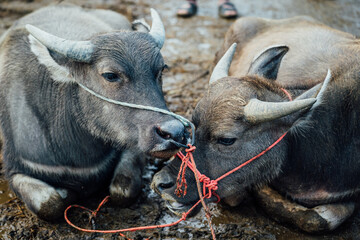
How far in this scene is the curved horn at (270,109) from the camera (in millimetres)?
3111

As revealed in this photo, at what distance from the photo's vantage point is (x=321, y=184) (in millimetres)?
3816

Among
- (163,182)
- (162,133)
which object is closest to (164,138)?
(162,133)

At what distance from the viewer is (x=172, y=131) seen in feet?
10.6

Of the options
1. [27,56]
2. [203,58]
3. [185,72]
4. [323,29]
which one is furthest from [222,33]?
[27,56]

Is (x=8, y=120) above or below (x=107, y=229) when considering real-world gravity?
above

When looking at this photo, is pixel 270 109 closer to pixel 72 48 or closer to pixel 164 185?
pixel 164 185

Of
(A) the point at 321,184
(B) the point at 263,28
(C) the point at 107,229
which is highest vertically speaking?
(B) the point at 263,28

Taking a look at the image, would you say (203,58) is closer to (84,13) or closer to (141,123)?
(84,13)

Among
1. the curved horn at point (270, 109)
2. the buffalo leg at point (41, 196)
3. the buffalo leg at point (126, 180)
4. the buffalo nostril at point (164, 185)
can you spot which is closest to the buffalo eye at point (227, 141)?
the curved horn at point (270, 109)

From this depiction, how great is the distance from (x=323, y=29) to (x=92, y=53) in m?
2.86

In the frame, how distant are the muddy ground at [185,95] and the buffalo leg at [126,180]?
0.12 metres

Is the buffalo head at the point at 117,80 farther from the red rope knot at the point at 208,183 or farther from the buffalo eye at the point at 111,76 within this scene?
the red rope knot at the point at 208,183

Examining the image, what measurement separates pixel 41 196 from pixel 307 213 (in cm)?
235

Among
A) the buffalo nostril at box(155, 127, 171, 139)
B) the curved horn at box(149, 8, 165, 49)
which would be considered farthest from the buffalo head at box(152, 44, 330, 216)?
the curved horn at box(149, 8, 165, 49)
